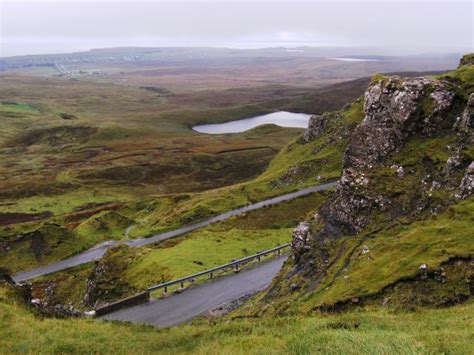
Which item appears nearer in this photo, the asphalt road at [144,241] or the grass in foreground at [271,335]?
the grass in foreground at [271,335]

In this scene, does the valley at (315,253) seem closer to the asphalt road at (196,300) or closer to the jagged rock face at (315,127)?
the asphalt road at (196,300)

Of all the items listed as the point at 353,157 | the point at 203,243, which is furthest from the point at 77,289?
the point at 353,157

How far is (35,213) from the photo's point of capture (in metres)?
99.8

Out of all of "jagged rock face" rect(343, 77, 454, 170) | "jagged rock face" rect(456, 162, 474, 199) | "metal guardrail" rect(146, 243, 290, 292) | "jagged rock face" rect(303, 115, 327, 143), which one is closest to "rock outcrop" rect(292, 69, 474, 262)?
"jagged rock face" rect(343, 77, 454, 170)

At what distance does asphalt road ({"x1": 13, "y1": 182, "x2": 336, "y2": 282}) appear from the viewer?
63.8 m

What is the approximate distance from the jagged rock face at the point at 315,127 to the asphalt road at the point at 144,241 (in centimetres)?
2118

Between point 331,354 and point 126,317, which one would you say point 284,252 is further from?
point 331,354

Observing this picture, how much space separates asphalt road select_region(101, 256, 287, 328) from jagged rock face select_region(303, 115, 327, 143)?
56.4 metres

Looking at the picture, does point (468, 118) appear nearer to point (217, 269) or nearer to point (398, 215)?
point (398, 215)

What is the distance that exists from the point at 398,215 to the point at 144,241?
4597cm

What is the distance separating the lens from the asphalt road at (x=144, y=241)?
209ft

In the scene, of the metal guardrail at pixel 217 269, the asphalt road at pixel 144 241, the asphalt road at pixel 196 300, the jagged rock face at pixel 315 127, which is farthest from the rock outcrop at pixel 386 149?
the jagged rock face at pixel 315 127

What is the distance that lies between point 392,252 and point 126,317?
863 inches

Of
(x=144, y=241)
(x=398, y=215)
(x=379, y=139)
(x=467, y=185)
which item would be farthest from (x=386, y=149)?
(x=144, y=241)
